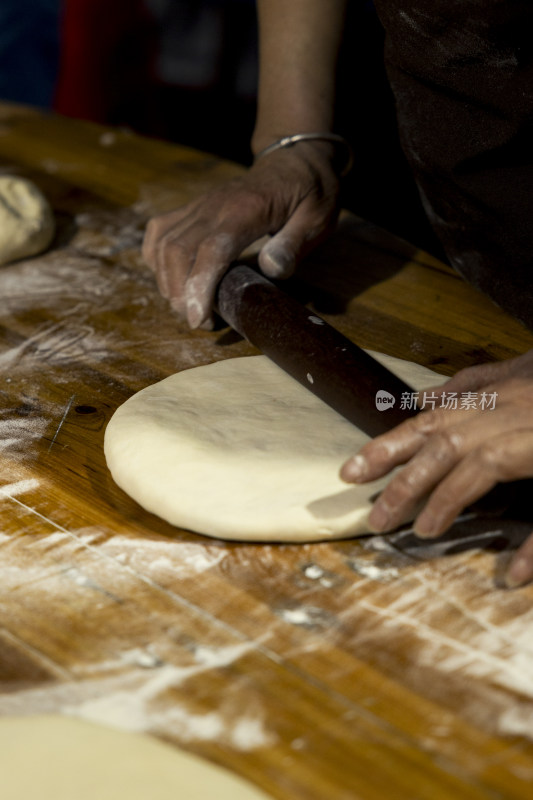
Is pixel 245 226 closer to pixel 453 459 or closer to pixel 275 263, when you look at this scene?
pixel 275 263

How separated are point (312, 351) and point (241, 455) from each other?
224 millimetres

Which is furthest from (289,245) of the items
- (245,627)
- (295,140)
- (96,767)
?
(96,767)

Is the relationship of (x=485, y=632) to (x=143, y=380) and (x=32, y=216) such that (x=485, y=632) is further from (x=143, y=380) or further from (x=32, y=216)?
(x=32, y=216)

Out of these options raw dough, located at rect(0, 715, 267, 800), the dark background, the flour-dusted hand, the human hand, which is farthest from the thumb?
the dark background

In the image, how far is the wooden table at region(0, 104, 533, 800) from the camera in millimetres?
868

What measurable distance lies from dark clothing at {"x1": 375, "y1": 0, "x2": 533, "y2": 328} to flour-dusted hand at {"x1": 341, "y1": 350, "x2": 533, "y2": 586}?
22.5 inches

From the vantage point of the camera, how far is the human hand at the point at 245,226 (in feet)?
5.43

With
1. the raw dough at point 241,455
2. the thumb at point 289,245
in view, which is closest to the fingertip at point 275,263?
the thumb at point 289,245

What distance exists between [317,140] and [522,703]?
4.44 feet

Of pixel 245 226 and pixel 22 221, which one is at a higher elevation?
pixel 245 226

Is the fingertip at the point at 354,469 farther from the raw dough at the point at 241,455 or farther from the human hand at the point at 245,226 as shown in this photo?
the human hand at the point at 245,226

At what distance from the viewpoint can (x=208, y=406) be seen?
1386 mm

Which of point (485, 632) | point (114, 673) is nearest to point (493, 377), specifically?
point (485, 632)

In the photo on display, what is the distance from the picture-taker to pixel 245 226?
1.71 meters
